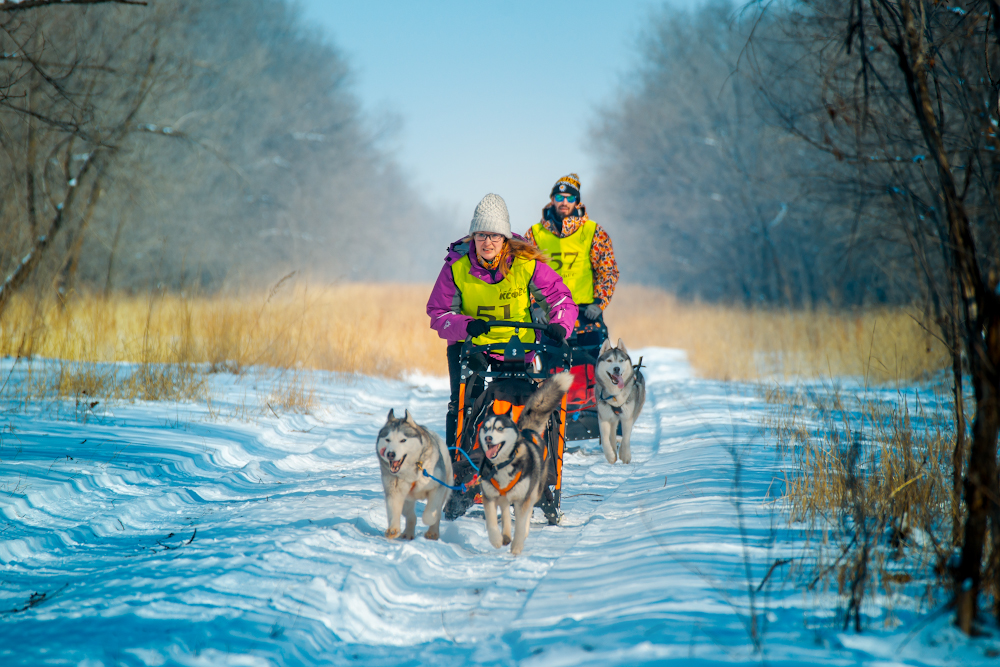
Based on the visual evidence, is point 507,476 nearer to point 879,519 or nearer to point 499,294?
point 499,294

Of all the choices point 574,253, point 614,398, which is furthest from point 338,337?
point 614,398

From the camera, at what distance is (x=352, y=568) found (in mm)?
2957

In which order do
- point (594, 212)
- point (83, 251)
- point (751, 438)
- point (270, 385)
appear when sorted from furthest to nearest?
point (594, 212) → point (83, 251) → point (270, 385) → point (751, 438)

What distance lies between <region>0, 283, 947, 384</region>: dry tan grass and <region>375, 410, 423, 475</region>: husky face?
363 centimetres

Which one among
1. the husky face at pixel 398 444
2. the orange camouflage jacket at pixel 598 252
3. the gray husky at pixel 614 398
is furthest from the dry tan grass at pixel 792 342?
the husky face at pixel 398 444

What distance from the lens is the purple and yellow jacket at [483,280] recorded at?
4.35m

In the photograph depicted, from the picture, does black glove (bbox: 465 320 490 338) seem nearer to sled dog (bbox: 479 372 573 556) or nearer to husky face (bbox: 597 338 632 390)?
sled dog (bbox: 479 372 573 556)

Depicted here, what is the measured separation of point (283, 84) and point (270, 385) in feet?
74.9

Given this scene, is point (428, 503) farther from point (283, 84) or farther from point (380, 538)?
point (283, 84)

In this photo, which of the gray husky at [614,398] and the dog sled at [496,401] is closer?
the dog sled at [496,401]

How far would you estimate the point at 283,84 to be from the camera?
2709cm

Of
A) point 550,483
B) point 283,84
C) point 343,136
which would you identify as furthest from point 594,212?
point 550,483

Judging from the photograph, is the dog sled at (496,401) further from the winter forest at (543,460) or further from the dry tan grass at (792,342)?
the dry tan grass at (792,342)

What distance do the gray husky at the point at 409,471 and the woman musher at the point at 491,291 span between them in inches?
24.3
